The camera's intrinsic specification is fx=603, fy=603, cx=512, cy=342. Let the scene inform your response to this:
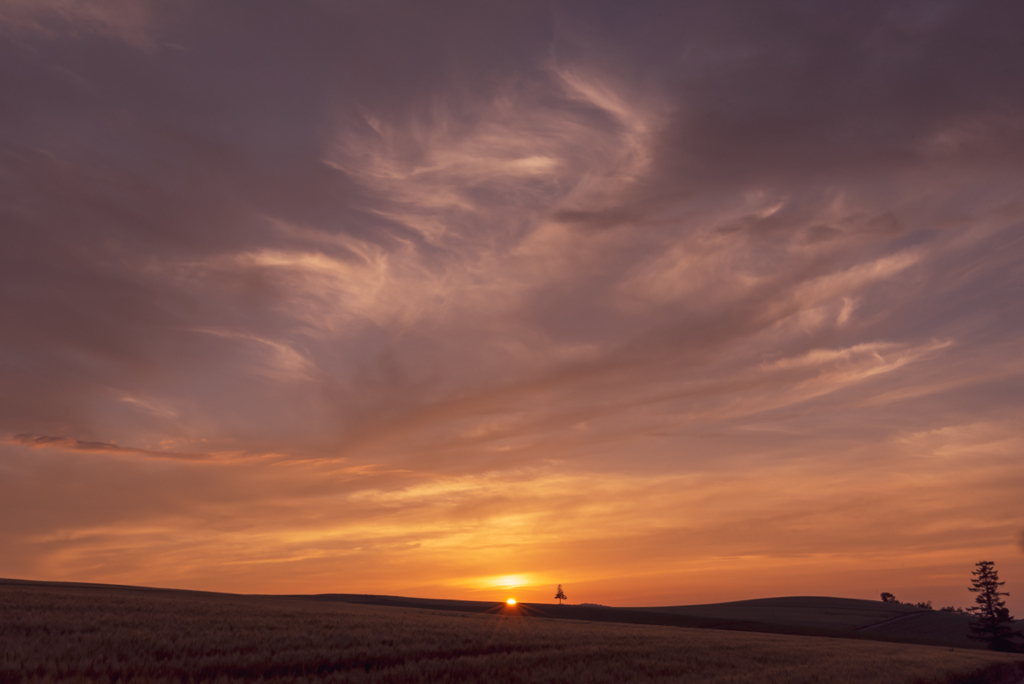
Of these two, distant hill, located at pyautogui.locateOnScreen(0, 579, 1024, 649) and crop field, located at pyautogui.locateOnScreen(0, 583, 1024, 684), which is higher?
crop field, located at pyautogui.locateOnScreen(0, 583, 1024, 684)

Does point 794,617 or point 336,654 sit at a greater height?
point 336,654

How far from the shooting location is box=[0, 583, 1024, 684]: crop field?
1575 centimetres

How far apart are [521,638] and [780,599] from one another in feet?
592

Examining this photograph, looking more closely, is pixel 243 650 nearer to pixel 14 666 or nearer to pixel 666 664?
pixel 14 666

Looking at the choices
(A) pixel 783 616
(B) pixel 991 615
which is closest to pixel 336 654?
(B) pixel 991 615

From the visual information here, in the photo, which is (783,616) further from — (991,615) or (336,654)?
(336,654)

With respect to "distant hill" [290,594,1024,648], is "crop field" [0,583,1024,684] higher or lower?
higher

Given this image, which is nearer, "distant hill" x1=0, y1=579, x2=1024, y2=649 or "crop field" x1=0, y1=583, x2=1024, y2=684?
"crop field" x1=0, y1=583, x2=1024, y2=684

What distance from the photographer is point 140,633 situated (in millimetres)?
20062

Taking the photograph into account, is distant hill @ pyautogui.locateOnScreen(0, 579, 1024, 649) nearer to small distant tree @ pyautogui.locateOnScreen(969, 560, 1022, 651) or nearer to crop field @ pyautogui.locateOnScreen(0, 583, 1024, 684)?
small distant tree @ pyautogui.locateOnScreen(969, 560, 1022, 651)

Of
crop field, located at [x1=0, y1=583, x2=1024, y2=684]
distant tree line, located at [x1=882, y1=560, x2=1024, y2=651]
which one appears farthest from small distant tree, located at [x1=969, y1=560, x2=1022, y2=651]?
crop field, located at [x1=0, y1=583, x2=1024, y2=684]

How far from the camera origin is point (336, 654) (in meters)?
19.0

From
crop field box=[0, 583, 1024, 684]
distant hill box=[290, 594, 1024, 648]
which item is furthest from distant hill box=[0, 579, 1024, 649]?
crop field box=[0, 583, 1024, 684]

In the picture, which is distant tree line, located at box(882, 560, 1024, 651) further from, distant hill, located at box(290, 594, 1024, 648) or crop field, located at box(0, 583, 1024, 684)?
crop field, located at box(0, 583, 1024, 684)
